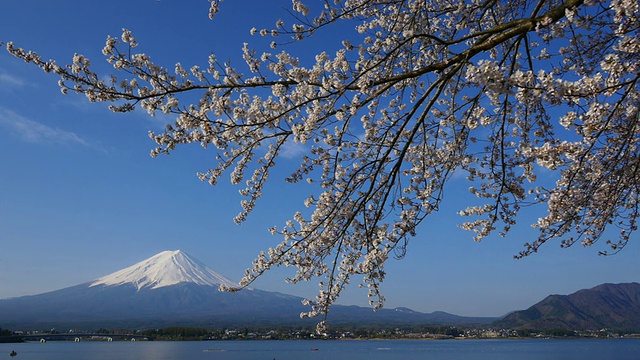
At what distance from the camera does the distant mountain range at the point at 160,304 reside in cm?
13165

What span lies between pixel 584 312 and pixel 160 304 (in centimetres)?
11929

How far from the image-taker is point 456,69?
9.02 ft

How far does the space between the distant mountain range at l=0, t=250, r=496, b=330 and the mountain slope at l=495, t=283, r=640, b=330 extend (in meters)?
28.3

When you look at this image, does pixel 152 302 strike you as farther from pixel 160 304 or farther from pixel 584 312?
pixel 584 312

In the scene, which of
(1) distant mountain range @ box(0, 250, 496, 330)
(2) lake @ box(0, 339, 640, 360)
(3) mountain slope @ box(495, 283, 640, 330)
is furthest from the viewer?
(1) distant mountain range @ box(0, 250, 496, 330)

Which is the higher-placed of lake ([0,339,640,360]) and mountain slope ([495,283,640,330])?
mountain slope ([495,283,640,330])

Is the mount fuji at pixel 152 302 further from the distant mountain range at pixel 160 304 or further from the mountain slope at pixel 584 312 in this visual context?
the mountain slope at pixel 584 312

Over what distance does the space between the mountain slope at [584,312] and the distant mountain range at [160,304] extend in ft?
92.9

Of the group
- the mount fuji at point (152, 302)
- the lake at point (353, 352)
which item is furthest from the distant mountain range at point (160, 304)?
the lake at point (353, 352)

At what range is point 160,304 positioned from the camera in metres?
156

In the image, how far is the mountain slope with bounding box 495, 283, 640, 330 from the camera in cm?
11169

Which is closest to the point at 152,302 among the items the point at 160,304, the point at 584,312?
the point at 160,304

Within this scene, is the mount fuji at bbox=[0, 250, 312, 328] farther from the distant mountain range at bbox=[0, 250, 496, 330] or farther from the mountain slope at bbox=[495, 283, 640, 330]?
the mountain slope at bbox=[495, 283, 640, 330]

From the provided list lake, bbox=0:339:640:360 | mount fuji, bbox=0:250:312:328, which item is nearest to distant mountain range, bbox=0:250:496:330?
mount fuji, bbox=0:250:312:328
